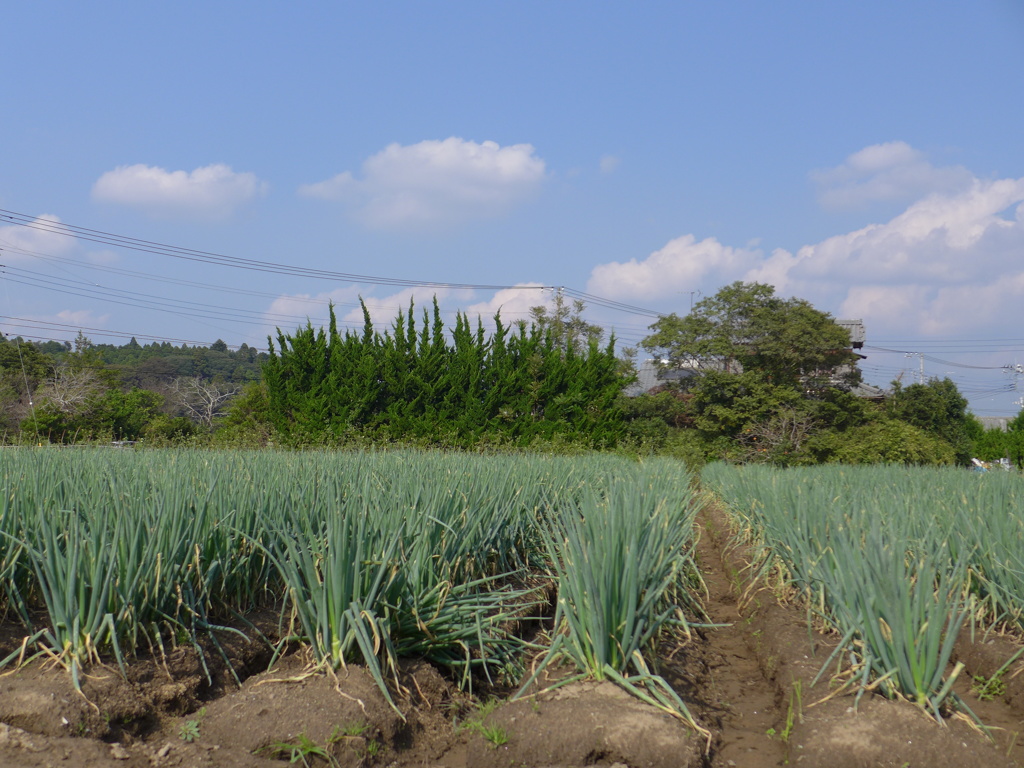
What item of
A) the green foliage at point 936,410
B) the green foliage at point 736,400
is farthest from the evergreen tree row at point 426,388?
the green foliage at point 936,410

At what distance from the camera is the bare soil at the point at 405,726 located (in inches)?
86.9

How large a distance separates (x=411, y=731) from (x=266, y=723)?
1.53 ft

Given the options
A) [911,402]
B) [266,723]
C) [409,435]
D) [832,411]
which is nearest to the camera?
[266,723]

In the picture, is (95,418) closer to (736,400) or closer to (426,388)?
(426,388)

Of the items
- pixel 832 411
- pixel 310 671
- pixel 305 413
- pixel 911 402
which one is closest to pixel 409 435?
pixel 305 413

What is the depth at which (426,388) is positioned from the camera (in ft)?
63.4

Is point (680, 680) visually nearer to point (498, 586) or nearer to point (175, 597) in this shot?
point (498, 586)

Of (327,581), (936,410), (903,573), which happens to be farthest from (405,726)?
(936,410)

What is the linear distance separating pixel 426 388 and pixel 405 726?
55.6 ft

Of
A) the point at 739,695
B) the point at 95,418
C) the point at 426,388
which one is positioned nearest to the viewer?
the point at 739,695

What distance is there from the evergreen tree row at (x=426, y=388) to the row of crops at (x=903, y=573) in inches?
550

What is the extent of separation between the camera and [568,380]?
20.4 metres

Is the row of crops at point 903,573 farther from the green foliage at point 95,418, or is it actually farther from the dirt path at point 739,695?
the green foliage at point 95,418

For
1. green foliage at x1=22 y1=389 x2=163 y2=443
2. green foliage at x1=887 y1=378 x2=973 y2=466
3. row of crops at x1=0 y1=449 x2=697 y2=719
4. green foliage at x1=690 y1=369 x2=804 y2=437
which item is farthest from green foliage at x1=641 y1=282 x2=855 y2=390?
row of crops at x1=0 y1=449 x2=697 y2=719
